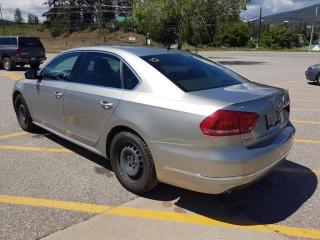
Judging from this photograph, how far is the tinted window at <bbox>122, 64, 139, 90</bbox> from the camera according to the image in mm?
4268

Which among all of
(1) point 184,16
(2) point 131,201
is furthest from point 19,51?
(2) point 131,201

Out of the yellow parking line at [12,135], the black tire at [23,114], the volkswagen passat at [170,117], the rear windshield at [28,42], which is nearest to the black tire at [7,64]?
the rear windshield at [28,42]

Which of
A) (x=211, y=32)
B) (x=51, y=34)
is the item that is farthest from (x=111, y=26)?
(x=211, y=32)

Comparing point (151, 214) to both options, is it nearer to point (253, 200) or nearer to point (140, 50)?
point (253, 200)

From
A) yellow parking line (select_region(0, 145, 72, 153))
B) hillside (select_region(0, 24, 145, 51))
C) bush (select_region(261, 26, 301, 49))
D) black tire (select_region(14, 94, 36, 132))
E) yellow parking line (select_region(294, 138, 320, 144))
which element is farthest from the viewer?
hillside (select_region(0, 24, 145, 51))

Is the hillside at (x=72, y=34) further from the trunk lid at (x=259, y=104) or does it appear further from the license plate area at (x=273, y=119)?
the license plate area at (x=273, y=119)

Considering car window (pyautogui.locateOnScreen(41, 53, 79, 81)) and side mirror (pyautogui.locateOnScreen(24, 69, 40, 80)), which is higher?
car window (pyautogui.locateOnScreen(41, 53, 79, 81))

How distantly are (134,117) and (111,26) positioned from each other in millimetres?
88346

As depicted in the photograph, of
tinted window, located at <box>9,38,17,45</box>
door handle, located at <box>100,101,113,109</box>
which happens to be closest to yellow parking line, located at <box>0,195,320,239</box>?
door handle, located at <box>100,101,113,109</box>

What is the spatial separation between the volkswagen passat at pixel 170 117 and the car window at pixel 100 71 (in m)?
0.01

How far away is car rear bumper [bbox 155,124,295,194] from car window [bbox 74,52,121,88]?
1221 mm

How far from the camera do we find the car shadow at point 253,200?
12.8 ft

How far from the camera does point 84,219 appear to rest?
381cm

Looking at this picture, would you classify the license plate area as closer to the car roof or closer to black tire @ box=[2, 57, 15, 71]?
the car roof
